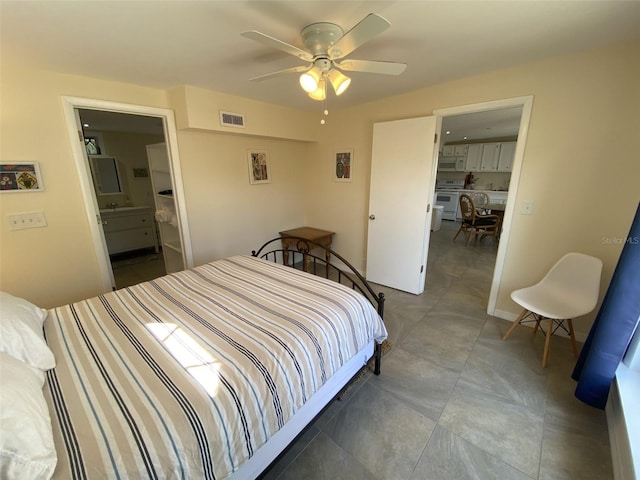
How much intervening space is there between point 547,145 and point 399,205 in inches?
54.0

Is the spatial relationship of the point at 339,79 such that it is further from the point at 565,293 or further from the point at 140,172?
the point at 140,172

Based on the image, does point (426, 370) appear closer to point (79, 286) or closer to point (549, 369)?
Result: point (549, 369)

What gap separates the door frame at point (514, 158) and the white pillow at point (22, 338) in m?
3.22

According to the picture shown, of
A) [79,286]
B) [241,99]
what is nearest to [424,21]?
[241,99]

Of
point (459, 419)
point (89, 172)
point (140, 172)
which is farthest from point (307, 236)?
point (140, 172)

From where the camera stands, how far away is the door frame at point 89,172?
221 cm

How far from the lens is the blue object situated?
1.39 meters

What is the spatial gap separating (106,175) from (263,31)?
4520 mm

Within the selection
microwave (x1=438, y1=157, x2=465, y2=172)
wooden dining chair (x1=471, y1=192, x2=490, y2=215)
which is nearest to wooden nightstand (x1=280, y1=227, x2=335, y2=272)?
wooden dining chair (x1=471, y1=192, x2=490, y2=215)

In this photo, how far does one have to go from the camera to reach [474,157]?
7043mm

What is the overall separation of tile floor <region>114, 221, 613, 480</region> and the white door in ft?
2.92

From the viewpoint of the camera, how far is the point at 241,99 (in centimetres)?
287

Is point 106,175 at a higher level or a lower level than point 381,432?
higher

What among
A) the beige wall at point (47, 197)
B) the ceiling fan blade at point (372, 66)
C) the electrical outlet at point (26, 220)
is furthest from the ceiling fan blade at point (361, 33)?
the electrical outlet at point (26, 220)
